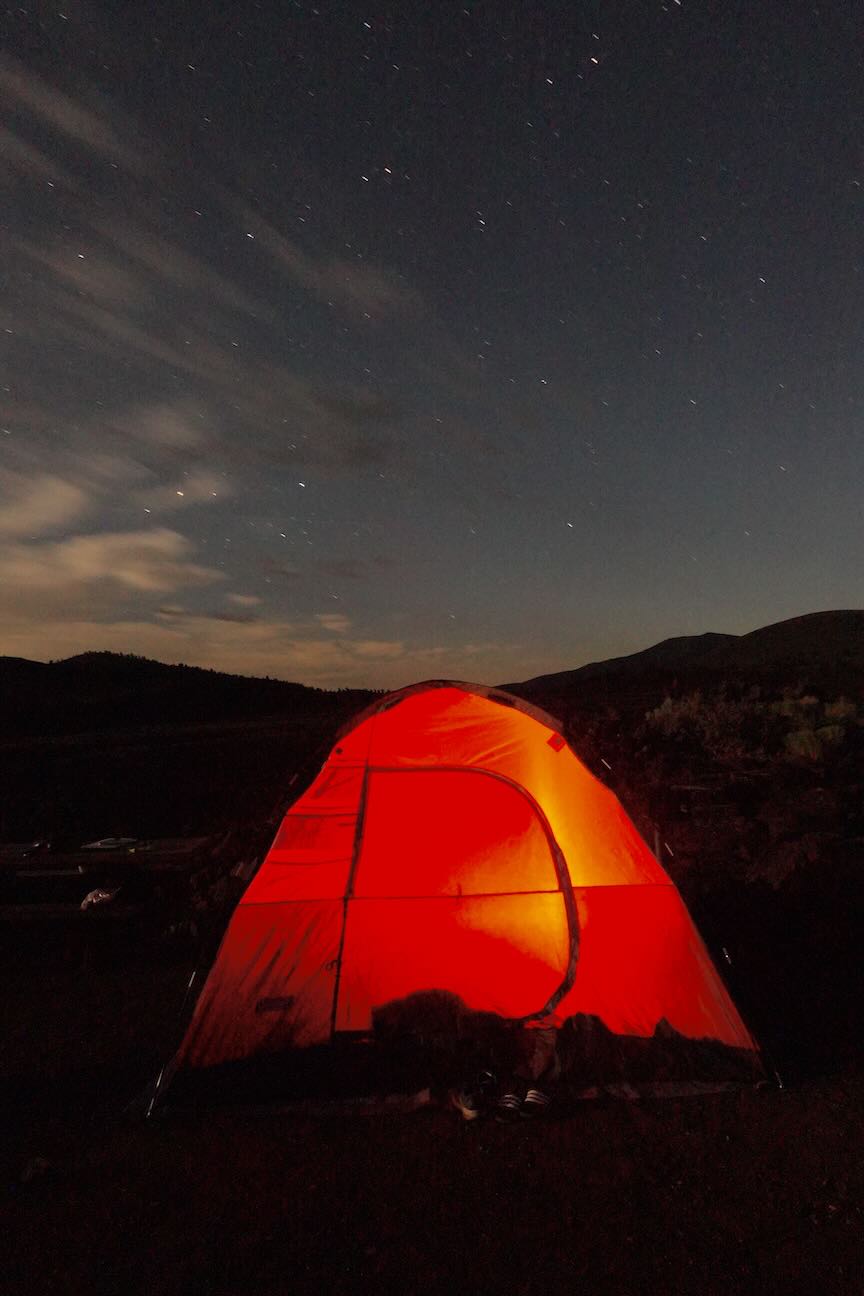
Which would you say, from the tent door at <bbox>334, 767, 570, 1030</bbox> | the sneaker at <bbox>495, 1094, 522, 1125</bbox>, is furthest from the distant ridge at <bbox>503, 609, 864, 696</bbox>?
the sneaker at <bbox>495, 1094, 522, 1125</bbox>

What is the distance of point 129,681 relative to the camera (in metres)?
47.8

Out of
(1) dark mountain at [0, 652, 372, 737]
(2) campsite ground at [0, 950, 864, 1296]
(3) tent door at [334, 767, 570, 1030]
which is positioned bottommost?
(2) campsite ground at [0, 950, 864, 1296]

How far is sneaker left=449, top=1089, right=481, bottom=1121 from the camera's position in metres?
4.64

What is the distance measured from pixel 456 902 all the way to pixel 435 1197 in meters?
2.61

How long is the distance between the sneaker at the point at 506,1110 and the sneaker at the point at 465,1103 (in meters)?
0.11

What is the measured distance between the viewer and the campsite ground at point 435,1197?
3.36 m

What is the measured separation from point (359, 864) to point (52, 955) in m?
3.46

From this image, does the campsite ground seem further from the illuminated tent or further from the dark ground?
the illuminated tent

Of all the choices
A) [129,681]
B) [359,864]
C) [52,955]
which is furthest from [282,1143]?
[129,681]

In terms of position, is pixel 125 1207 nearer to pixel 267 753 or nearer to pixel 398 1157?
Result: pixel 398 1157

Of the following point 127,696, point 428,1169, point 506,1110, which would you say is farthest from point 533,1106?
point 127,696

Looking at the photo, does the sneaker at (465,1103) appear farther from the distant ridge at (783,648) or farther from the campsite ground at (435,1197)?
the distant ridge at (783,648)

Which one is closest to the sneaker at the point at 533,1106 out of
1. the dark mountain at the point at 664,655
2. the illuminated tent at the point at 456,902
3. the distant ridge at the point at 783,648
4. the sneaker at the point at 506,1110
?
the sneaker at the point at 506,1110

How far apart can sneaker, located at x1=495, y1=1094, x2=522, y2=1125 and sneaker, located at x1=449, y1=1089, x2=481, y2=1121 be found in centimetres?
11
